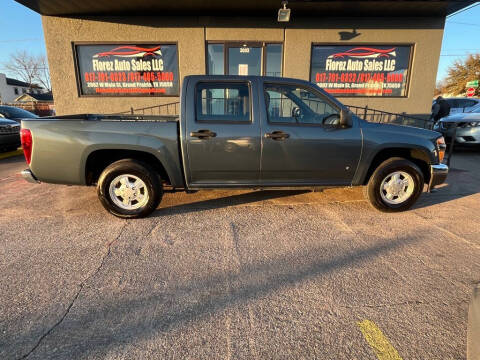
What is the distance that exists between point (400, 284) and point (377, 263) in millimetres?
322

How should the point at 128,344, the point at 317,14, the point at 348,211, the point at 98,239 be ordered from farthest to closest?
the point at 317,14 → the point at 348,211 → the point at 98,239 → the point at 128,344

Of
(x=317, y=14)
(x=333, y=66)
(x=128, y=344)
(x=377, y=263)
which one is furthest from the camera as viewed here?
(x=333, y=66)

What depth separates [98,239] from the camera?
9.94 feet

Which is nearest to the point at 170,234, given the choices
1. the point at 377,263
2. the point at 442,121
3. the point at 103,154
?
the point at 103,154

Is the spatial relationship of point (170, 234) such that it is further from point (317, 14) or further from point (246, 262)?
point (317, 14)

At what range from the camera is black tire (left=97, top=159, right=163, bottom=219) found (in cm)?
339

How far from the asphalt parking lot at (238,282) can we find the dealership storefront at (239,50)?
18.5ft

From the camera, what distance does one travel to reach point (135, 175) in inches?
135

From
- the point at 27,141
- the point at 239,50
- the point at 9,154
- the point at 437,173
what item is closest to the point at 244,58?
the point at 239,50

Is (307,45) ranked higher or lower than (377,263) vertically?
higher

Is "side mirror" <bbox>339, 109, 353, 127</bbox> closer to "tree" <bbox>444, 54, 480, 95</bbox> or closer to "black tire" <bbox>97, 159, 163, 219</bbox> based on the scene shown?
"black tire" <bbox>97, 159, 163, 219</bbox>

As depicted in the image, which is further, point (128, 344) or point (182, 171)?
point (182, 171)

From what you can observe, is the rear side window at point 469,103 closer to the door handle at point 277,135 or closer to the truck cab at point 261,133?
the truck cab at point 261,133

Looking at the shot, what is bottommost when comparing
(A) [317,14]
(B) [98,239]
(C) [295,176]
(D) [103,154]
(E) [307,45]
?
Result: (B) [98,239]
